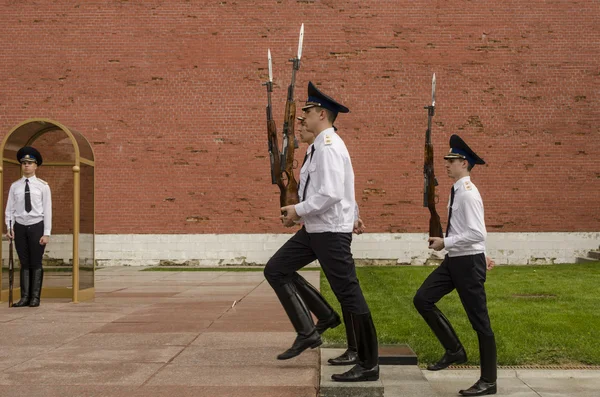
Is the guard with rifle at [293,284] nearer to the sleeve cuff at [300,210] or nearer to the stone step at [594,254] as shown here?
the sleeve cuff at [300,210]

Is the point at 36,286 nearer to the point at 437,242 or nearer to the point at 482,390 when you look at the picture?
the point at 437,242

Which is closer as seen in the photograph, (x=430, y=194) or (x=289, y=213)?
(x=289, y=213)

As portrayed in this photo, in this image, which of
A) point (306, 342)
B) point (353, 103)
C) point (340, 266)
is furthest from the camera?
point (353, 103)

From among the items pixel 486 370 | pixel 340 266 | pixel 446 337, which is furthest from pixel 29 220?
pixel 486 370

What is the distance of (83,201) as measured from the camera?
10.6 m

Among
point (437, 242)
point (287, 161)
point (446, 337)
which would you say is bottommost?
point (446, 337)

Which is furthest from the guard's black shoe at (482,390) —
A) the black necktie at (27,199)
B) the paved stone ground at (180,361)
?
the black necktie at (27,199)

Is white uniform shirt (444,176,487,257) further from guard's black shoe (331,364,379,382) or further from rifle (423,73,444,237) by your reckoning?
guard's black shoe (331,364,379,382)

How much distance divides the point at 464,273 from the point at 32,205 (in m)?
6.47

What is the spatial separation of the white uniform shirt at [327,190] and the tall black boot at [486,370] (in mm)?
1176

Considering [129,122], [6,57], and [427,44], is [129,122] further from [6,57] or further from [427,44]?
[427,44]

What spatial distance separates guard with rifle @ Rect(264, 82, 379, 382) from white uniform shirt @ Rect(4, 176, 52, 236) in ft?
18.0

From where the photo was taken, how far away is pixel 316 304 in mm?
5867

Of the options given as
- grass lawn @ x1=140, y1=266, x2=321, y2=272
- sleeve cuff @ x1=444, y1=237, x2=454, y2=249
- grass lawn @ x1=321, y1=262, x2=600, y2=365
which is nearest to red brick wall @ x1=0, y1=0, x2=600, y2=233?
grass lawn @ x1=140, y1=266, x2=321, y2=272
